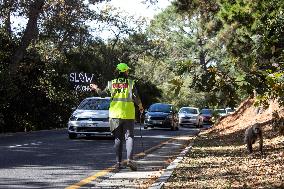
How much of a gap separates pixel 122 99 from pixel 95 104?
10452 millimetres

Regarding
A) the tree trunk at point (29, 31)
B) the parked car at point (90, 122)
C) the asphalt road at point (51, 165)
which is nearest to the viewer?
the asphalt road at point (51, 165)

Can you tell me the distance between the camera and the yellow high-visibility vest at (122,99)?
9.90 meters

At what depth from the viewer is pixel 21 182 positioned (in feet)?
27.4

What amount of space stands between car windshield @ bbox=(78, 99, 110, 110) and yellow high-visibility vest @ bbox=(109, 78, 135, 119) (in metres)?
9.95

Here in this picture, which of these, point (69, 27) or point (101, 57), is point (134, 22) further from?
point (69, 27)

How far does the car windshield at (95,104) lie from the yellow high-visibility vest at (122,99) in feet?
32.7

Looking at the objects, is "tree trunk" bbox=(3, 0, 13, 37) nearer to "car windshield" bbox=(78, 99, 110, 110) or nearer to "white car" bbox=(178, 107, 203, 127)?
"car windshield" bbox=(78, 99, 110, 110)

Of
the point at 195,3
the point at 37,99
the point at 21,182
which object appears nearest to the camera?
the point at 21,182

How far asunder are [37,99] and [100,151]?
1805 centimetres

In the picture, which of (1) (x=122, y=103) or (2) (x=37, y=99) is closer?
(1) (x=122, y=103)

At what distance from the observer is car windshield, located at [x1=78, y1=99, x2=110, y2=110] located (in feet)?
65.6

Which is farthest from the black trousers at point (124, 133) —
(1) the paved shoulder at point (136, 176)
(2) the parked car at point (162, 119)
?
(2) the parked car at point (162, 119)

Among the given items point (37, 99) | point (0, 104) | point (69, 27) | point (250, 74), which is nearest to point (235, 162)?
point (250, 74)

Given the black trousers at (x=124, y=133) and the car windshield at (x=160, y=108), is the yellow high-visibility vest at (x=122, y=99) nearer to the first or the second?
the black trousers at (x=124, y=133)
